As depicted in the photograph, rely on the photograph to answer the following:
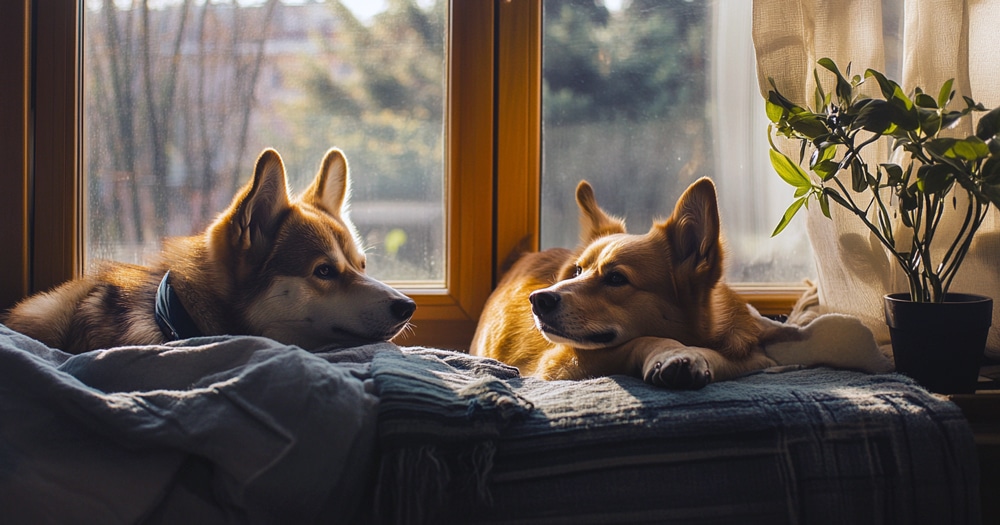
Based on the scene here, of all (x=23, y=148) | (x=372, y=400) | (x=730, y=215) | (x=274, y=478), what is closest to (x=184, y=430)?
(x=274, y=478)

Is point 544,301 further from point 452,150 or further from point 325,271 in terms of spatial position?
point 452,150

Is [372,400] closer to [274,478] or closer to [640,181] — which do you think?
[274,478]

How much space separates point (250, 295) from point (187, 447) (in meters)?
0.58

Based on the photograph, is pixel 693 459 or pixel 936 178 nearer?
pixel 693 459

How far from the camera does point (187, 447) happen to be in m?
0.94

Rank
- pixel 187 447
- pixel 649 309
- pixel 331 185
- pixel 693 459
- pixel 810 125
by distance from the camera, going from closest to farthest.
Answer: pixel 187 447, pixel 693 459, pixel 810 125, pixel 649 309, pixel 331 185

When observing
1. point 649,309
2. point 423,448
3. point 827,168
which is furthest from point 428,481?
point 827,168

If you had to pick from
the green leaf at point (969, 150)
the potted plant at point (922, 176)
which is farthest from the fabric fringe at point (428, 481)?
the green leaf at point (969, 150)

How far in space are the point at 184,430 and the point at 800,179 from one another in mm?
1197

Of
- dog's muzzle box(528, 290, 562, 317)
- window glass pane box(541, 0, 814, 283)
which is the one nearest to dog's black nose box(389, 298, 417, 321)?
dog's muzzle box(528, 290, 562, 317)

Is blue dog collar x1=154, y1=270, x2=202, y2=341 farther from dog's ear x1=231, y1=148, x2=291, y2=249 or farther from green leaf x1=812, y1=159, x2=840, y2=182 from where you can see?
green leaf x1=812, y1=159, x2=840, y2=182

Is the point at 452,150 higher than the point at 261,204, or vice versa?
the point at 452,150

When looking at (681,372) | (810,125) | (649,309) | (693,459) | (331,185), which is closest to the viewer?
(693,459)

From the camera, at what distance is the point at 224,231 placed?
4.93 ft
